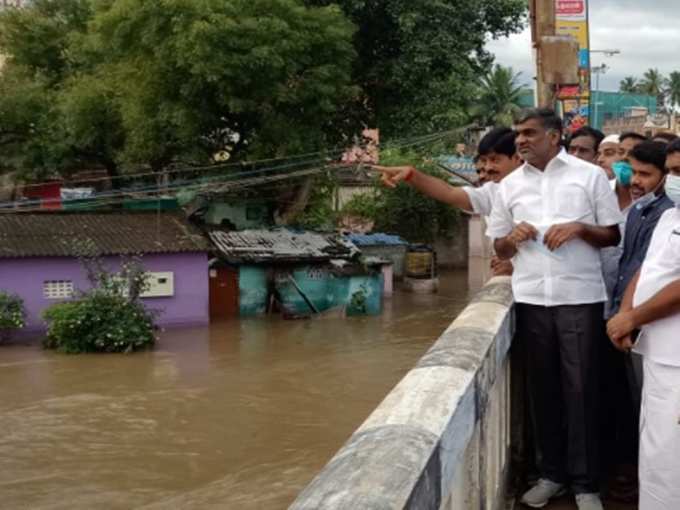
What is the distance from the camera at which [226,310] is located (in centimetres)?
2331

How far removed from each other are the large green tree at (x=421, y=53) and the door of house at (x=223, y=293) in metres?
6.34

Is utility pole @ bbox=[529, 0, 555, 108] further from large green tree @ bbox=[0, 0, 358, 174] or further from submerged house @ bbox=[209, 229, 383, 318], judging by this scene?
submerged house @ bbox=[209, 229, 383, 318]

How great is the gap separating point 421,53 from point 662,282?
19251mm

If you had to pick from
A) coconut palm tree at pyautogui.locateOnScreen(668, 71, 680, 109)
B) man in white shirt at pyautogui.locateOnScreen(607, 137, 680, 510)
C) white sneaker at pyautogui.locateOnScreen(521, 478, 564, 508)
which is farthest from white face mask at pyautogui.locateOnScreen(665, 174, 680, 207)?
coconut palm tree at pyautogui.locateOnScreen(668, 71, 680, 109)

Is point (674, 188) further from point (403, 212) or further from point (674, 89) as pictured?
point (674, 89)

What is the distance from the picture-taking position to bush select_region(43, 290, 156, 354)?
61.3 feet

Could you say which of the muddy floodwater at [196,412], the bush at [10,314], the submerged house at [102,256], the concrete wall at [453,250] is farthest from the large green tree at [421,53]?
the bush at [10,314]

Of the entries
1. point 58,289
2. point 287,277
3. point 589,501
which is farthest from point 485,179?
point 287,277

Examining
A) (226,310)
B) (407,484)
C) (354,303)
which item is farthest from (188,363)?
(407,484)

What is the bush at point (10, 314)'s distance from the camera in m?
18.8

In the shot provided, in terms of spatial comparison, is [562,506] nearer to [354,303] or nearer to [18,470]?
[18,470]

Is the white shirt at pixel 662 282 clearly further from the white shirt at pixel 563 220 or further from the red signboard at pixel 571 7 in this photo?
the red signboard at pixel 571 7

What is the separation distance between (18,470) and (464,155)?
72.8 feet

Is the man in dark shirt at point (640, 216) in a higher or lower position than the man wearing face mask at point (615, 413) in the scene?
higher
